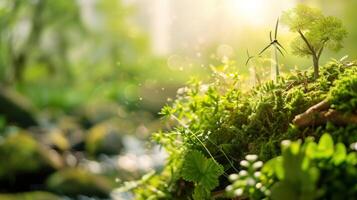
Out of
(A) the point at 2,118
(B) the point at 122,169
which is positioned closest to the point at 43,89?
(A) the point at 2,118

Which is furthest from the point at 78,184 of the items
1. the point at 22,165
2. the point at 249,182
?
the point at 249,182

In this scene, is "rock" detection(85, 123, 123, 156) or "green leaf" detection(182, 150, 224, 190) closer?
"green leaf" detection(182, 150, 224, 190)

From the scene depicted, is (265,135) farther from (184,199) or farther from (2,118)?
(2,118)

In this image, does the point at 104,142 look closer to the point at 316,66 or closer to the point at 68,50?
the point at 316,66

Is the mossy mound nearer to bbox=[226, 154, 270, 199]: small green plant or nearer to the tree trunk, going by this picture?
the tree trunk

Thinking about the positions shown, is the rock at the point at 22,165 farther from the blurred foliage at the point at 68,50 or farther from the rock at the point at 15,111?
the blurred foliage at the point at 68,50

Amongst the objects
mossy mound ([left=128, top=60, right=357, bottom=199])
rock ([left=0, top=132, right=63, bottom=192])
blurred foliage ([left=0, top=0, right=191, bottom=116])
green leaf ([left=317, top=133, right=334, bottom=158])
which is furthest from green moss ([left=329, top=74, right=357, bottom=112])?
blurred foliage ([left=0, top=0, right=191, bottom=116])

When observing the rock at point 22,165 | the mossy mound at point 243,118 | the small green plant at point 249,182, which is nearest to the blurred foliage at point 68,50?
the rock at point 22,165

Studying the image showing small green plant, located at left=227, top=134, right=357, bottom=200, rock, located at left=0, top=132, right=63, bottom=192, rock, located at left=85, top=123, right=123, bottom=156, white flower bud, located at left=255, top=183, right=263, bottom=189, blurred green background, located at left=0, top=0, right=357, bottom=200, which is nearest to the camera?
small green plant, located at left=227, top=134, right=357, bottom=200
